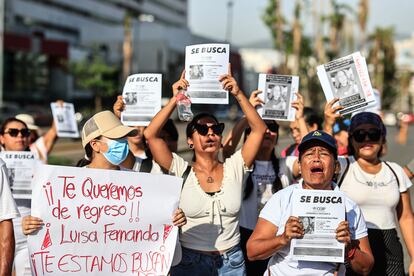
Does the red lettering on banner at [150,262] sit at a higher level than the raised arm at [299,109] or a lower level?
lower

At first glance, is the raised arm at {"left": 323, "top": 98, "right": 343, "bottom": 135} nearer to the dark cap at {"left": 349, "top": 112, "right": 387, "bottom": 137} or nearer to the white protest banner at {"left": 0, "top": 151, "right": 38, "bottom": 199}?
the dark cap at {"left": 349, "top": 112, "right": 387, "bottom": 137}

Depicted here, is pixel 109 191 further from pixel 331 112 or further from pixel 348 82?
pixel 348 82

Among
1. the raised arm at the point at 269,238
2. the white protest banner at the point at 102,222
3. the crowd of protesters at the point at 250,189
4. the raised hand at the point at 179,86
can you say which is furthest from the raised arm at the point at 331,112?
the raised arm at the point at 269,238

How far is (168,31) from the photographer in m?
75.0

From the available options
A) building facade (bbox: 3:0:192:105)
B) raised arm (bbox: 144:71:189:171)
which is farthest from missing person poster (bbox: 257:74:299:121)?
building facade (bbox: 3:0:192:105)

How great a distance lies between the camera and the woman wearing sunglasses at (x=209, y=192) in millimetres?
4641

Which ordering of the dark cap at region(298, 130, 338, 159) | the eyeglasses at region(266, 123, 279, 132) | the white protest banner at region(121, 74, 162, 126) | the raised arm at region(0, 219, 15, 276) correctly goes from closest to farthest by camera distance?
the dark cap at region(298, 130, 338, 159) → the raised arm at region(0, 219, 15, 276) → the eyeglasses at region(266, 123, 279, 132) → the white protest banner at region(121, 74, 162, 126)

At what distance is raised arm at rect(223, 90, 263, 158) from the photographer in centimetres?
559

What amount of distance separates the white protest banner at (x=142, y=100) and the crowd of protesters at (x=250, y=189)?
Result: 0.32 metres

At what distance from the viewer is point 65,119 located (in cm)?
852

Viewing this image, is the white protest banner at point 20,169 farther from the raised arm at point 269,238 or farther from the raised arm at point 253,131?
the raised arm at point 269,238

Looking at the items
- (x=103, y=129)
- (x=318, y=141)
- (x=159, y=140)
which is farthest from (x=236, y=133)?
(x=318, y=141)

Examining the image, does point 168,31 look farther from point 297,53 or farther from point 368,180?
point 368,180

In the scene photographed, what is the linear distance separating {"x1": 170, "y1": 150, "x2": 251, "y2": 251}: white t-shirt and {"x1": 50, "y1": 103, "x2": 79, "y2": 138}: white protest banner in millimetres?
3938
